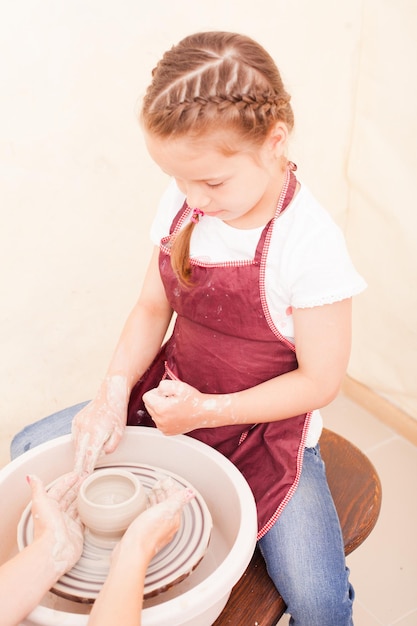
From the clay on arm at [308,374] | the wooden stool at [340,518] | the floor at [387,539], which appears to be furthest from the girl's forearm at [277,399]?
the floor at [387,539]

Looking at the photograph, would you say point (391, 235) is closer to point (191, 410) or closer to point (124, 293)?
point (124, 293)

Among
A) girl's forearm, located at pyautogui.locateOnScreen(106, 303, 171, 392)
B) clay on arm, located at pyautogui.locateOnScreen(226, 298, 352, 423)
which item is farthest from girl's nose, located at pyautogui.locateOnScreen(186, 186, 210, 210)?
girl's forearm, located at pyautogui.locateOnScreen(106, 303, 171, 392)

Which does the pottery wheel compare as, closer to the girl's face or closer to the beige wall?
the girl's face

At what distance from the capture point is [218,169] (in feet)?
3.22

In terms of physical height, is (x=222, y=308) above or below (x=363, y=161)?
below

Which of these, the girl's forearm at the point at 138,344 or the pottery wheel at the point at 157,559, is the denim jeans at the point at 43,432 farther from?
the pottery wheel at the point at 157,559

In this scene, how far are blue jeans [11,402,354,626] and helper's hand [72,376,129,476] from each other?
32cm

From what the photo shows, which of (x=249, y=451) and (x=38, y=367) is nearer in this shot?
(x=249, y=451)

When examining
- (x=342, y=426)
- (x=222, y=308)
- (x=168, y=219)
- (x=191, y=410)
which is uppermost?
(x=168, y=219)

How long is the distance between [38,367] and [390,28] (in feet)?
4.76

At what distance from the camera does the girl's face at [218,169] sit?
964mm

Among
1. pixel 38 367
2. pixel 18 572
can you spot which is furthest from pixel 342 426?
pixel 18 572

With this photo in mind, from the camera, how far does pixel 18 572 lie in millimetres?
881

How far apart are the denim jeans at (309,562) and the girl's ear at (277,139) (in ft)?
1.92
